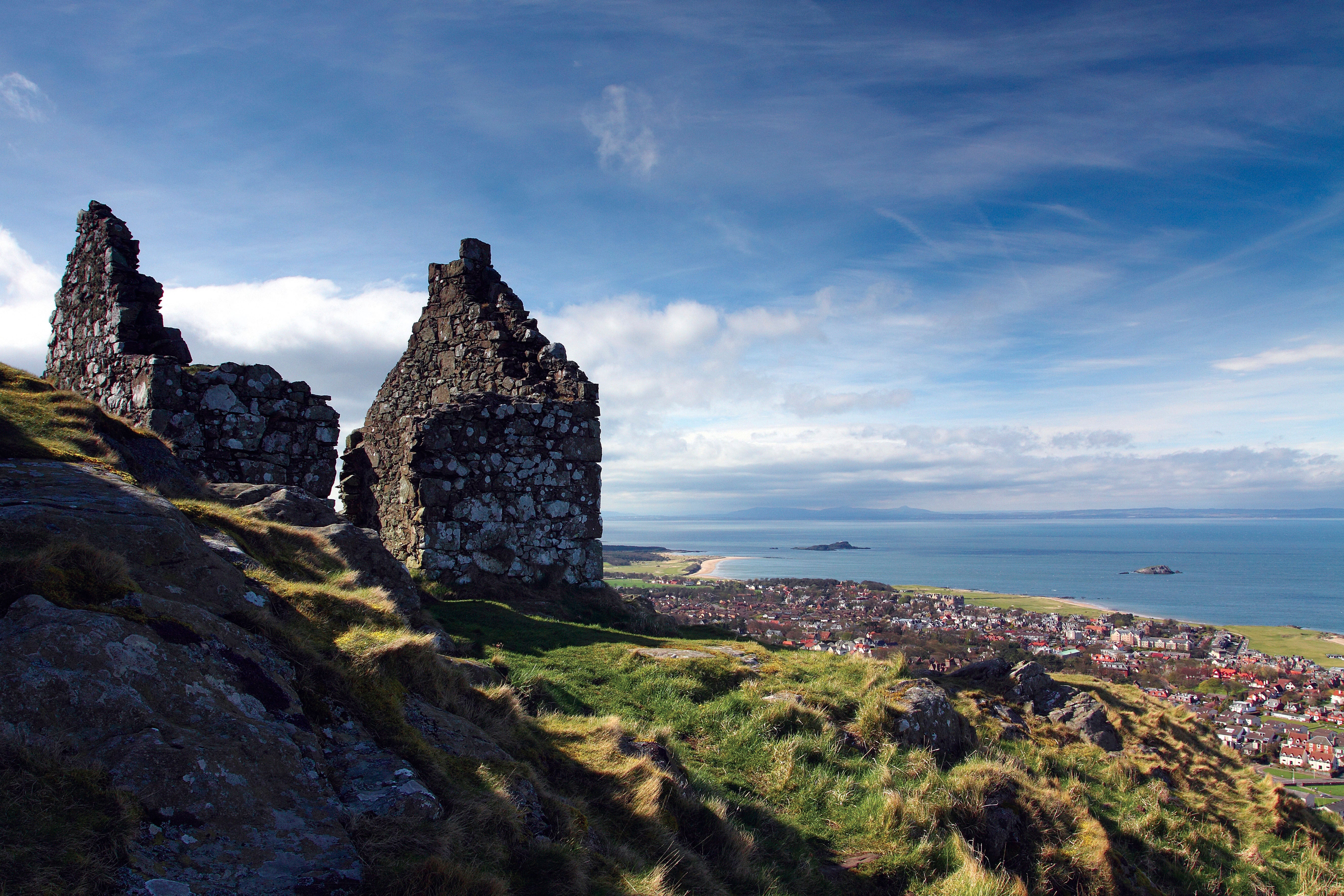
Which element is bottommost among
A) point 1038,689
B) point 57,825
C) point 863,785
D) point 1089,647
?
point 1089,647

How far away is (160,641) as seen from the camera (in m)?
3.51

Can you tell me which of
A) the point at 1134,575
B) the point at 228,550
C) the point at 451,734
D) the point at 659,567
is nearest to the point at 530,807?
the point at 451,734

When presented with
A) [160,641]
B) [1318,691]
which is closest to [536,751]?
[160,641]

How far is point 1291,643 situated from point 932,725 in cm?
5826

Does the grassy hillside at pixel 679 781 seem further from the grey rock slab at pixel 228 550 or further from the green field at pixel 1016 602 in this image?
the green field at pixel 1016 602

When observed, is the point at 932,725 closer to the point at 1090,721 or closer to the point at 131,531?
the point at 1090,721

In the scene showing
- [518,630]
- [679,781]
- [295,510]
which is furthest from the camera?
[518,630]

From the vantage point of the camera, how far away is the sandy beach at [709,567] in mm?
77188

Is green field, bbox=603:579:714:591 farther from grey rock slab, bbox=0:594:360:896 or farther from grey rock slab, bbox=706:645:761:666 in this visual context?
grey rock slab, bbox=0:594:360:896

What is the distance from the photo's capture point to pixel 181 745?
9.85 ft

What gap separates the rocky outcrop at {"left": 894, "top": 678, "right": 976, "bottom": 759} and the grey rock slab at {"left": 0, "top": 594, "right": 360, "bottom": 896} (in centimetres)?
760

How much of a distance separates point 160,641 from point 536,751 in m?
3.02

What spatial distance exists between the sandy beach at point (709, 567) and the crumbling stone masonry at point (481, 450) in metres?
57.1

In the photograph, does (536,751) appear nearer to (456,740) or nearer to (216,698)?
(456,740)
